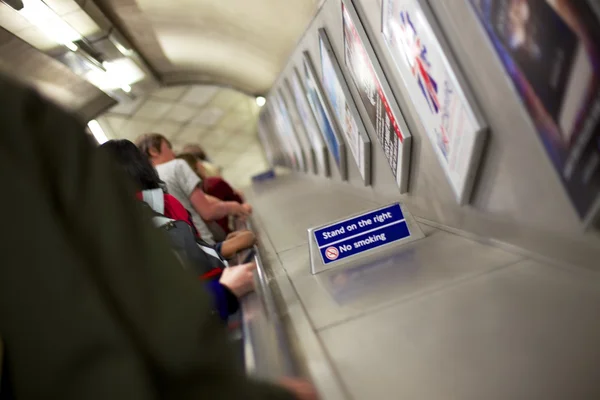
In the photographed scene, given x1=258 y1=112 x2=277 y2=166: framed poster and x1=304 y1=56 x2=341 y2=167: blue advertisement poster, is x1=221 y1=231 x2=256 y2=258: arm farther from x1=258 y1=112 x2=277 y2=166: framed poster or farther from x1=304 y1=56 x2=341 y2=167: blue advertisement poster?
x1=258 y1=112 x2=277 y2=166: framed poster

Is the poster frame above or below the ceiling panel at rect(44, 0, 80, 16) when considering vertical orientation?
below

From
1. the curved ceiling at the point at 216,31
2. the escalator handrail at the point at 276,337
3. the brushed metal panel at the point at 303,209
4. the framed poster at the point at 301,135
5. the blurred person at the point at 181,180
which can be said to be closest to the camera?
the escalator handrail at the point at 276,337

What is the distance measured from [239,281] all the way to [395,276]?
2.06 ft

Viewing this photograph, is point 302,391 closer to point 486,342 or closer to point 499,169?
point 486,342

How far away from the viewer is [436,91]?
147 cm

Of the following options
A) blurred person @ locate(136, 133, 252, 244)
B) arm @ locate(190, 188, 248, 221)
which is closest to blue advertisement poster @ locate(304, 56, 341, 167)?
arm @ locate(190, 188, 248, 221)

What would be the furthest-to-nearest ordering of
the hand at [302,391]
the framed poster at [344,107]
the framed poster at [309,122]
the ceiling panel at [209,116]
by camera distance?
the ceiling panel at [209,116], the framed poster at [309,122], the framed poster at [344,107], the hand at [302,391]

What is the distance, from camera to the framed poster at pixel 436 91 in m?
1.32

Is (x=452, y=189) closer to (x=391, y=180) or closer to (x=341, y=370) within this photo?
(x=391, y=180)

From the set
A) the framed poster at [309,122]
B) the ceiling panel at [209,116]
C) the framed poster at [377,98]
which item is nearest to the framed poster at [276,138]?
the ceiling panel at [209,116]

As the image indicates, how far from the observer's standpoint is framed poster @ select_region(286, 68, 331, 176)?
3914mm

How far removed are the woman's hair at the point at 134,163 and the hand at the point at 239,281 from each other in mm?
530

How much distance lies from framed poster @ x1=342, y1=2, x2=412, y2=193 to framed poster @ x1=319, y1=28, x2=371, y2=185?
0.46 feet

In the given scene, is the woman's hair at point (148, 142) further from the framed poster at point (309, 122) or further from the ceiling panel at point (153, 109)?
the ceiling panel at point (153, 109)
